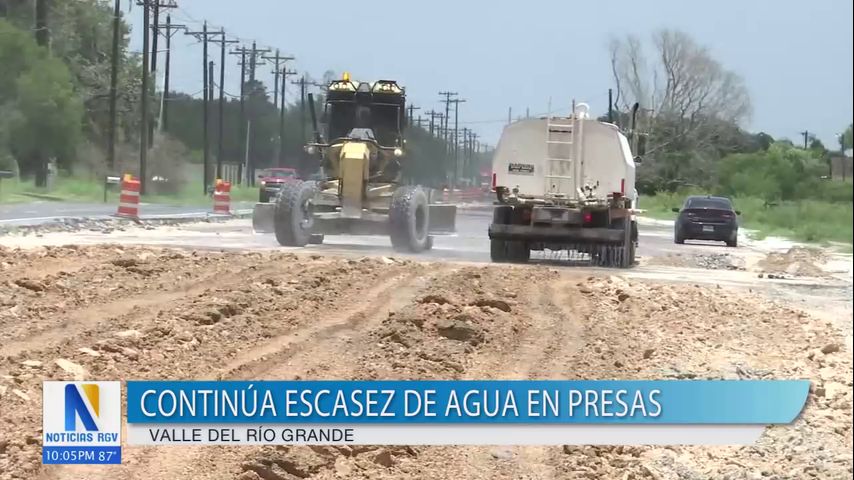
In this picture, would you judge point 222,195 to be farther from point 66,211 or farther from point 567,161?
point 567,161

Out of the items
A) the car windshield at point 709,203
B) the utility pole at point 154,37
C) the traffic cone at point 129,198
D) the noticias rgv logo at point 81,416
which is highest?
the utility pole at point 154,37

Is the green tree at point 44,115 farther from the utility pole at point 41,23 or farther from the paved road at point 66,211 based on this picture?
the paved road at point 66,211

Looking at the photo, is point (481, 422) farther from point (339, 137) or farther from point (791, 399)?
point (339, 137)

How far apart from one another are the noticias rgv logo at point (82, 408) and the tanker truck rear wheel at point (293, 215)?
3.11 m

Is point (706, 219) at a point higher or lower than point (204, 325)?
higher

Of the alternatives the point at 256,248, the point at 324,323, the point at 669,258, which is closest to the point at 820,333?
the point at 669,258

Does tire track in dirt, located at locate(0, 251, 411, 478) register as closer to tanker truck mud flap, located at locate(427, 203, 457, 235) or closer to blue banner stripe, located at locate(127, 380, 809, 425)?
tanker truck mud flap, located at locate(427, 203, 457, 235)

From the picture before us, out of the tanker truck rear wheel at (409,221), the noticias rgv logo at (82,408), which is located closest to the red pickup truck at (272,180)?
the tanker truck rear wheel at (409,221)

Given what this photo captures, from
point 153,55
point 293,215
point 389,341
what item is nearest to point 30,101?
point 153,55

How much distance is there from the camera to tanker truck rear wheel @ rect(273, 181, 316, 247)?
8.23 meters

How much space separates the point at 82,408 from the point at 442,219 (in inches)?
128

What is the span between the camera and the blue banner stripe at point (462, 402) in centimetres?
497

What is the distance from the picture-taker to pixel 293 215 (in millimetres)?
8422

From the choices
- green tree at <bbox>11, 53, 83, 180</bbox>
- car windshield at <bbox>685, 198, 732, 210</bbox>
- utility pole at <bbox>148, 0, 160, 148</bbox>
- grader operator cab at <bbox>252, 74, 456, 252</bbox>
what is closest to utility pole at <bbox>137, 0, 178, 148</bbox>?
utility pole at <bbox>148, 0, 160, 148</bbox>
